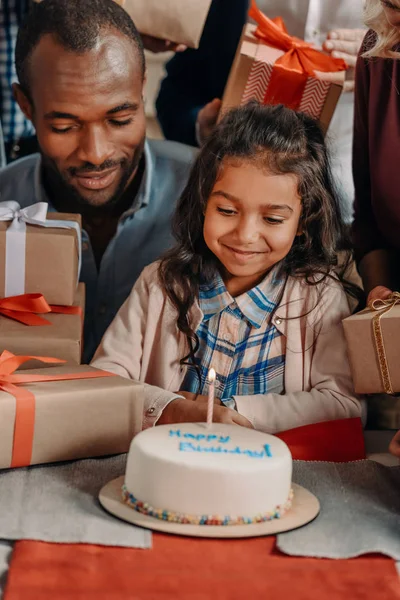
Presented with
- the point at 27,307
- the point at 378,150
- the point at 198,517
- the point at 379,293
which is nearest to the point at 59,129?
the point at 27,307

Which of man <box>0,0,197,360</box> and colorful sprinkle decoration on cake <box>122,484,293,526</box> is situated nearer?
colorful sprinkle decoration on cake <box>122,484,293,526</box>

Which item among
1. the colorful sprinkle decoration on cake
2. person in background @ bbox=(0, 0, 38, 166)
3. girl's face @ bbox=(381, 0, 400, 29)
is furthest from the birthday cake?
person in background @ bbox=(0, 0, 38, 166)

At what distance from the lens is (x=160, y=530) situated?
1246 mm

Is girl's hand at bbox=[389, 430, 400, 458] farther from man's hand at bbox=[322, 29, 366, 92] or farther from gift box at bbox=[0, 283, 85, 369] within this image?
man's hand at bbox=[322, 29, 366, 92]

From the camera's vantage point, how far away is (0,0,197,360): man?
2.06 m

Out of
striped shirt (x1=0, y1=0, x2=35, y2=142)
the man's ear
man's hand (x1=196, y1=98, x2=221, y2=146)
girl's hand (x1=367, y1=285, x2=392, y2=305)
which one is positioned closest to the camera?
girl's hand (x1=367, y1=285, x2=392, y2=305)

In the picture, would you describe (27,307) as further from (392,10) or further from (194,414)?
(392,10)

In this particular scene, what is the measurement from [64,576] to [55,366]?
56cm

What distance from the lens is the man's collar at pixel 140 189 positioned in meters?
2.25

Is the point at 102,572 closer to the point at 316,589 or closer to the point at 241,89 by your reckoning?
the point at 316,589

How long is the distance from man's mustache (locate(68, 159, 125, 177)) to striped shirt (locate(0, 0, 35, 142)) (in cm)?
59

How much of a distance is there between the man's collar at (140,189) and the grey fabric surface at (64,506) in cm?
86

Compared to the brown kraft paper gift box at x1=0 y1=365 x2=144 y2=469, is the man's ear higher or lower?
higher

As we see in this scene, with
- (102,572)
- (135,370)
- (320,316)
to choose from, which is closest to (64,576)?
(102,572)
